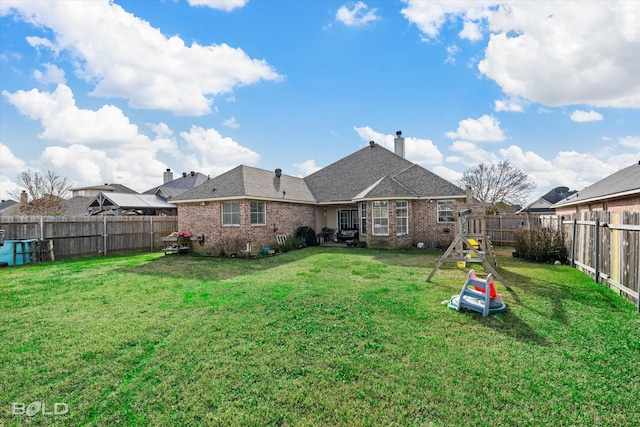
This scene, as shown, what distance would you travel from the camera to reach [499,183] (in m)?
35.6

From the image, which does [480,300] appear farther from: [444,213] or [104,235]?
[104,235]

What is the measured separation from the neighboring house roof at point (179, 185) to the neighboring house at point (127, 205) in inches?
95.0

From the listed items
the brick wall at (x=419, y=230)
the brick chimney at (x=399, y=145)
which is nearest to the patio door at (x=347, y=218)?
the brick wall at (x=419, y=230)

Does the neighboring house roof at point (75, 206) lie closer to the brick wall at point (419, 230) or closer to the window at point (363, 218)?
the window at point (363, 218)

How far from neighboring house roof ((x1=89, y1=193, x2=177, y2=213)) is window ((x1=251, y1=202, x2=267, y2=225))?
13945 millimetres

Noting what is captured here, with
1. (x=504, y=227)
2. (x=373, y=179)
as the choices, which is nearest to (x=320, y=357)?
(x=373, y=179)

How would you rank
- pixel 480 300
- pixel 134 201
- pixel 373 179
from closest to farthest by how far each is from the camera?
pixel 480 300
pixel 373 179
pixel 134 201

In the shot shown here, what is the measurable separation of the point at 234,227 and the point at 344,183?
8.79 metres

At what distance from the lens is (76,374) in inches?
147

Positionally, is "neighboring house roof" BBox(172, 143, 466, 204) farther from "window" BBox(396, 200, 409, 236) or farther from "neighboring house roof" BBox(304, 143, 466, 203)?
"window" BBox(396, 200, 409, 236)

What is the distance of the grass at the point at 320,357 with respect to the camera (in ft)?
9.83

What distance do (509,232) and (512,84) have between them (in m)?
9.05

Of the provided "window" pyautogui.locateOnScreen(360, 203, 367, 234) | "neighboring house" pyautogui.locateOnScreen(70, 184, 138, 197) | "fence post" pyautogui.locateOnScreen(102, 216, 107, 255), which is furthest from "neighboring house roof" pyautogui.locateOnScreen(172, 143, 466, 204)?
"neighboring house" pyautogui.locateOnScreen(70, 184, 138, 197)

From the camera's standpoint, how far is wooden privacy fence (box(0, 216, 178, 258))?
13320 mm
